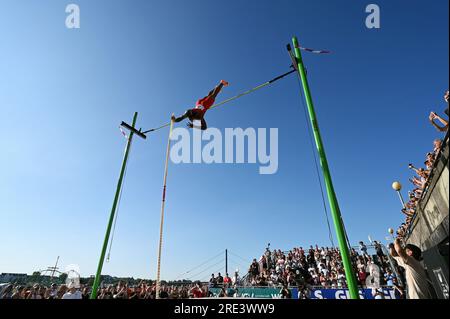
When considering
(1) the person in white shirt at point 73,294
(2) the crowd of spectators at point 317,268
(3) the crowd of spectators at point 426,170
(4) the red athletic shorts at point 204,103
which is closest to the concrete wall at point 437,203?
(3) the crowd of spectators at point 426,170

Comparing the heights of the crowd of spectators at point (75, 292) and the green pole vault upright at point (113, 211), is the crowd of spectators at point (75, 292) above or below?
below

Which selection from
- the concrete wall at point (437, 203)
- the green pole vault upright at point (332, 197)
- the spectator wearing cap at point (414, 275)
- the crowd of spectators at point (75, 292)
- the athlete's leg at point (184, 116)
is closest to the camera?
the spectator wearing cap at point (414, 275)

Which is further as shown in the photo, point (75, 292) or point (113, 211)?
point (75, 292)

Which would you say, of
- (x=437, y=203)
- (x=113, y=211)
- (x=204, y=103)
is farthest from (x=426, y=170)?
(x=113, y=211)

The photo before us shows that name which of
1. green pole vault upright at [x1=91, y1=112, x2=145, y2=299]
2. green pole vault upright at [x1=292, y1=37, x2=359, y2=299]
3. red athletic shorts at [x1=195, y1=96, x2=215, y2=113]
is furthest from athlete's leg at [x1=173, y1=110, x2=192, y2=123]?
green pole vault upright at [x1=292, y1=37, x2=359, y2=299]

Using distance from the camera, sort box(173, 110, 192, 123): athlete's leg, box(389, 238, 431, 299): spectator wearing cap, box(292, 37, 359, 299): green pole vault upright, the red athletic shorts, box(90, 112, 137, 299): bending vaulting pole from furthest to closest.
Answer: the red athletic shorts
box(173, 110, 192, 123): athlete's leg
box(90, 112, 137, 299): bending vaulting pole
box(292, 37, 359, 299): green pole vault upright
box(389, 238, 431, 299): spectator wearing cap

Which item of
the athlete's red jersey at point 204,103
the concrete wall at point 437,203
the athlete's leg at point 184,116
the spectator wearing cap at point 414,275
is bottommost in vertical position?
the spectator wearing cap at point 414,275

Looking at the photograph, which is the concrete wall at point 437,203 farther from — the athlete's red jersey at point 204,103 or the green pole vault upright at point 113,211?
the green pole vault upright at point 113,211

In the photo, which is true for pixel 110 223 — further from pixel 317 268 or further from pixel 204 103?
pixel 317 268

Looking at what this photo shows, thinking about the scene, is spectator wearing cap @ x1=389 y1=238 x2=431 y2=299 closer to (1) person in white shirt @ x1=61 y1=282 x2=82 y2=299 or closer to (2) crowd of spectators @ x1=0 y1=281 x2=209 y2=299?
(2) crowd of spectators @ x1=0 y1=281 x2=209 y2=299
